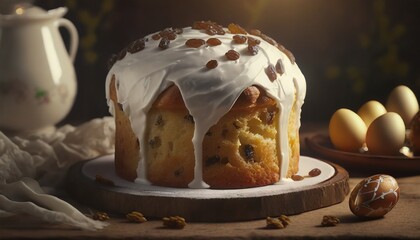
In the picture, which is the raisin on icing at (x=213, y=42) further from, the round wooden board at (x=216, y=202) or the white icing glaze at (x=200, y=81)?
the round wooden board at (x=216, y=202)

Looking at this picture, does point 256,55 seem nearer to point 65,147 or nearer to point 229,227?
point 229,227

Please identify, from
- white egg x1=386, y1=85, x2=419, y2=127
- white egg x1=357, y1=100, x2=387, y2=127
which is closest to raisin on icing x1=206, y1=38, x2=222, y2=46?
white egg x1=357, y1=100, x2=387, y2=127

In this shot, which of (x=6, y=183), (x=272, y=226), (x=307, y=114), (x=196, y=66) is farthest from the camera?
(x=307, y=114)

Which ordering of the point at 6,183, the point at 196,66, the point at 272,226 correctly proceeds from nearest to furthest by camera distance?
the point at 272,226
the point at 196,66
the point at 6,183

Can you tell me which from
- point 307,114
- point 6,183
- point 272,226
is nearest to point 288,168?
point 272,226

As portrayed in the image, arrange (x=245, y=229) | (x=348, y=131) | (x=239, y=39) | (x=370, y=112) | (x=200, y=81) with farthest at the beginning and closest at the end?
1. (x=370, y=112)
2. (x=348, y=131)
3. (x=239, y=39)
4. (x=200, y=81)
5. (x=245, y=229)

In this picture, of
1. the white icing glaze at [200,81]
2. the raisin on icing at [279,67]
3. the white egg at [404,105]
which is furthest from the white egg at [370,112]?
the raisin on icing at [279,67]

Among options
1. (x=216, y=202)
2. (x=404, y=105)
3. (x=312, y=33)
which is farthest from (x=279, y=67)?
(x=312, y=33)

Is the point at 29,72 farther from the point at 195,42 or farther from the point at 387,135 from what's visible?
the point at 387,135
